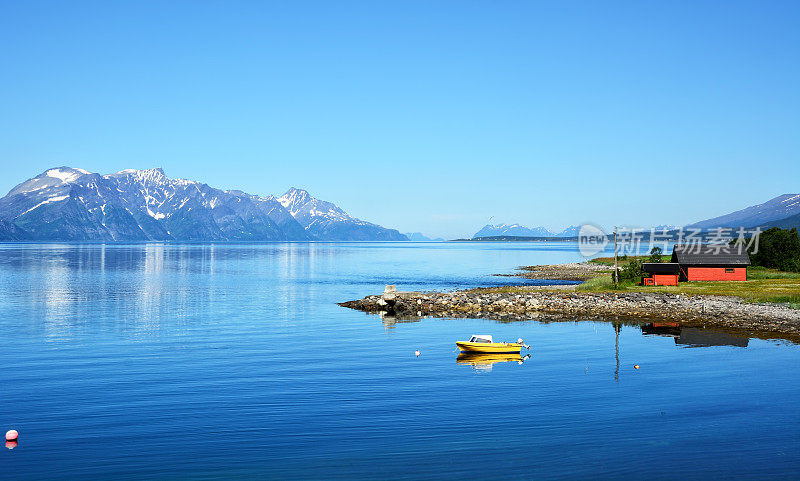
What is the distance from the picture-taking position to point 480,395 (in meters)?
30.7

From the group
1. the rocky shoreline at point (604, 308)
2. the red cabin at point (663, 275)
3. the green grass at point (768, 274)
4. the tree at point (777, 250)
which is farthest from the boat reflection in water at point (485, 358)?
the tree at point (777, 250)

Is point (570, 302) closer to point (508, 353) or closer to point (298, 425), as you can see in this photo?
point (508, 353)

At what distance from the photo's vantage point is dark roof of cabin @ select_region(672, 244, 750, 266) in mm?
88025

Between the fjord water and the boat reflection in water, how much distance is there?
0.70 metres

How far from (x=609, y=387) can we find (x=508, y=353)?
9503 millimetres

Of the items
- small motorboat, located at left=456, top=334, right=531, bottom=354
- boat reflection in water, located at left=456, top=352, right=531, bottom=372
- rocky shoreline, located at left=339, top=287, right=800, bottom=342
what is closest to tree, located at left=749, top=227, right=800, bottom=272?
rocky shoreline, located at left=339, top=287, right=800, bottom=342

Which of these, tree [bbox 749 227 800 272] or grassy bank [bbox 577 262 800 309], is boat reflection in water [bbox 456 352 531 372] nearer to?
grassy bank [bbox 577 262 800 309]

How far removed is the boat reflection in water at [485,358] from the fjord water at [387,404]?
702 millimetres

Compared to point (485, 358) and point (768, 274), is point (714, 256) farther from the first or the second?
point (485, 358)

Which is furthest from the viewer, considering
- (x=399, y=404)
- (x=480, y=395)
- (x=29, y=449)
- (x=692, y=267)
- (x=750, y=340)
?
(x=692, y=267)

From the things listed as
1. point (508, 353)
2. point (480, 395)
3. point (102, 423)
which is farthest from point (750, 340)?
point (102, 423)

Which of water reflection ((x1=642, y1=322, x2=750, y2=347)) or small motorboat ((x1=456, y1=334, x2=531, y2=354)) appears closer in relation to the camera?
small motorboat ((x1=456, y1=334, x2=531, y2=354))

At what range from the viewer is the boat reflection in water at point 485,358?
3872 cm

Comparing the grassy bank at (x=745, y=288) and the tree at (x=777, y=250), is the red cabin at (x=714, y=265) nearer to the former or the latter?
the grassy bank at (x=745, y=288)
